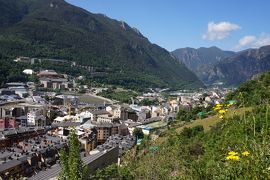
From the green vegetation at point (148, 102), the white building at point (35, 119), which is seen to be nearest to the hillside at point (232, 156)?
the white building at point (35, 119)

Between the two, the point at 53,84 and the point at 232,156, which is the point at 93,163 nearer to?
the point at 232,156

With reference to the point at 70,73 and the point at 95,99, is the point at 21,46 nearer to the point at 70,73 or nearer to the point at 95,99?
the point at 70,73

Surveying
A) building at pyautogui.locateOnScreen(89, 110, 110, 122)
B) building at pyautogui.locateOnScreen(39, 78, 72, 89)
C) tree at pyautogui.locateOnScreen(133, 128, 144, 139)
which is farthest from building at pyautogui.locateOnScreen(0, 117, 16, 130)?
building at pyautogui.locateOnScreen(39, 78, 72, 89)

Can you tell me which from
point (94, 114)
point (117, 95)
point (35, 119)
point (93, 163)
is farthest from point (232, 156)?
point (117, 95)

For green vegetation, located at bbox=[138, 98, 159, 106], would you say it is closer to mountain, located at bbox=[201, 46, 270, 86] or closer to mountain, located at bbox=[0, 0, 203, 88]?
mountain, located at bbox=[0, 0, 203, 88]

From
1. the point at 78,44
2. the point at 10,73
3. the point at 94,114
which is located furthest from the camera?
the point at 78,44

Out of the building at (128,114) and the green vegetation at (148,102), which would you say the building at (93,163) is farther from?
the green vegetation at (148,102)
